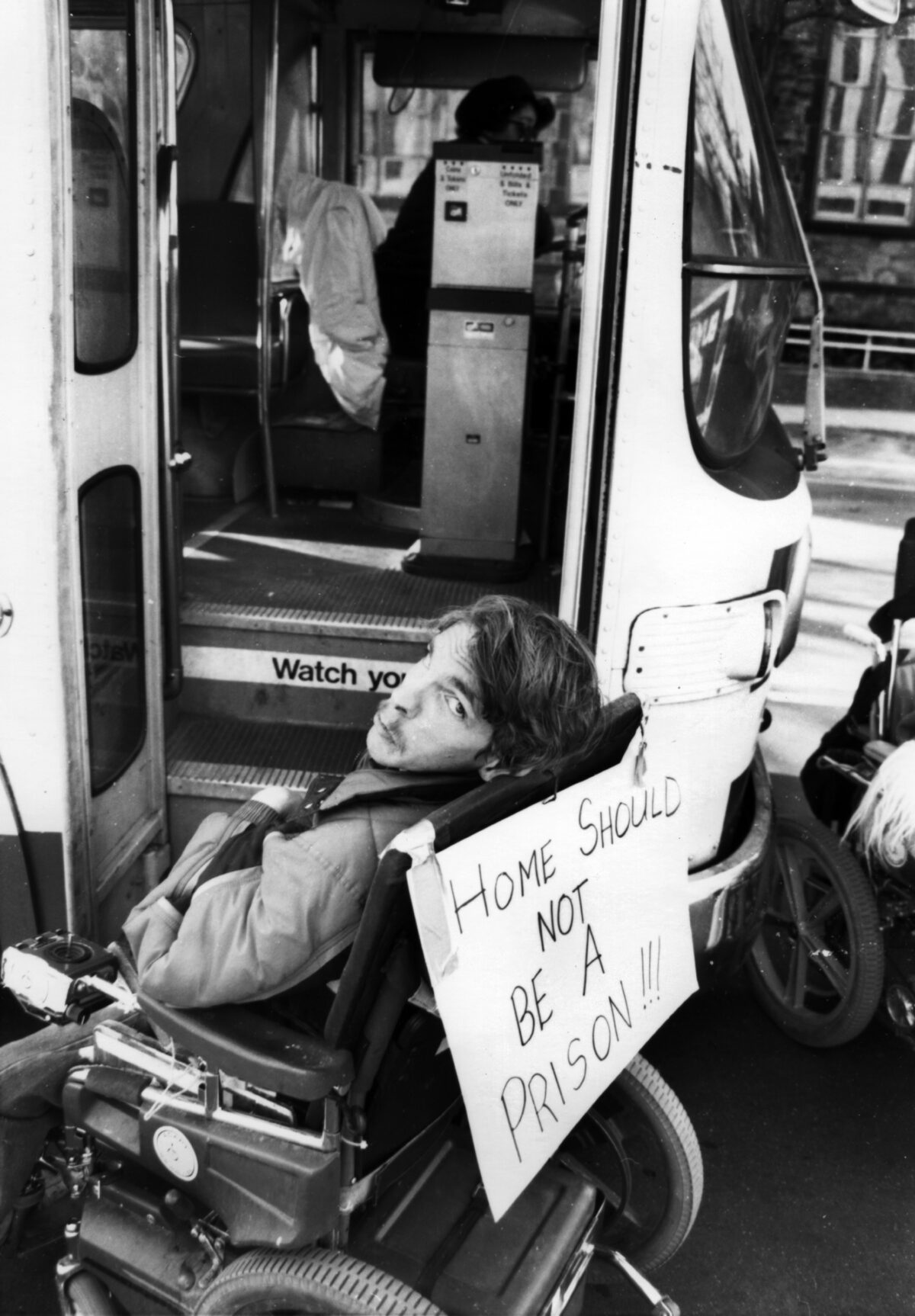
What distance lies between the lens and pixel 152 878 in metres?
3.36

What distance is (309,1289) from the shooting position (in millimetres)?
1890

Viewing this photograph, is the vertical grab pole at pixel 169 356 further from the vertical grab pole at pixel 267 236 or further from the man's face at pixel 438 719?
→ the man's face at pixel 438 719

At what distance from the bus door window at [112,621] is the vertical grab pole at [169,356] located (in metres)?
0.28

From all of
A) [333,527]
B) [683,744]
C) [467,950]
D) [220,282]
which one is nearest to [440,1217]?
[467,950]

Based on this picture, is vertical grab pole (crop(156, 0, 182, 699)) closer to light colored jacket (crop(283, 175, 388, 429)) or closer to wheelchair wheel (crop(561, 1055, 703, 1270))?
light colored jacket (crop(283, 175, 388, 429))

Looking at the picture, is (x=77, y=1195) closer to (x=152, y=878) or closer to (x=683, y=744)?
(x=152, y=878)

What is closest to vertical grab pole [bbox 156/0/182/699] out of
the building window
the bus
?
the bus

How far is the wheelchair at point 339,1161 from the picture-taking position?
1.87 meters

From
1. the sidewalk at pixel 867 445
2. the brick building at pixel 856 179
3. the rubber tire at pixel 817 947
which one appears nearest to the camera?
the rubber tire at pixel 817 947

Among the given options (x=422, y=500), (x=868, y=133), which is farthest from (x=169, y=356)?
(x=868, y=133)

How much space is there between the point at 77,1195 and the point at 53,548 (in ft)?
4.11

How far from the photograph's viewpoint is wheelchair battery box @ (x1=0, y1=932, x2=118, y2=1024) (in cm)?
224

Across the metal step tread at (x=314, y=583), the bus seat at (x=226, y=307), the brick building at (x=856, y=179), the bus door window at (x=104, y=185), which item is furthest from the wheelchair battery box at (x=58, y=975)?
the brick building at (x=856, y=179)

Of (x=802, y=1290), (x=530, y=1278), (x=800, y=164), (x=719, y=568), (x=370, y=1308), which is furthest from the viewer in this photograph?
(x=800, y=164)
